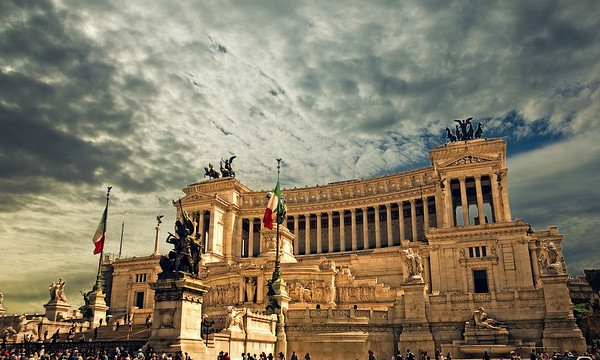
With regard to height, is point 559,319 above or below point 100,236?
below

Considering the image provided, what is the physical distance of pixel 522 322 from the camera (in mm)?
38688

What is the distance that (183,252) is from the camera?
78.0 feet

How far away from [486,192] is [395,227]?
15462 millimetres

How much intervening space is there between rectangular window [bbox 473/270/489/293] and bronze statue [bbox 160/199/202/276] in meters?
41.4

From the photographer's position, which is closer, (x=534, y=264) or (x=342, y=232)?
(x=534, y=264)

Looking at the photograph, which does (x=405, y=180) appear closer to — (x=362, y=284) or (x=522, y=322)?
(x=362, y=284)

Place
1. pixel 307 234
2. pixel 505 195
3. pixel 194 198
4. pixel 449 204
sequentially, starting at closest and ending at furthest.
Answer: pixel 505 195, pixel 449 204, pixel 194 198, pixel 307 234

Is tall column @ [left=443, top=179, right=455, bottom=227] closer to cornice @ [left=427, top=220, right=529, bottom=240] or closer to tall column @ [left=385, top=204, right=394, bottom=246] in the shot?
cornice @ [left=427, top=220, right=529, bottom=240]

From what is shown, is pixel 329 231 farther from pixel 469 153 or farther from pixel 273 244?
pixel 273 244

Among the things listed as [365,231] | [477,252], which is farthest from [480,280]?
[365,231]

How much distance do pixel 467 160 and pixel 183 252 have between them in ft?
180

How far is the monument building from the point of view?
38.3 m

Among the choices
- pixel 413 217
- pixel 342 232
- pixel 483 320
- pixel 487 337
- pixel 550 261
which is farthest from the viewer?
pixel 342 232

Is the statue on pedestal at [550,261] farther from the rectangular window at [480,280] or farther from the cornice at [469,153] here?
the cornice at [469,153]
